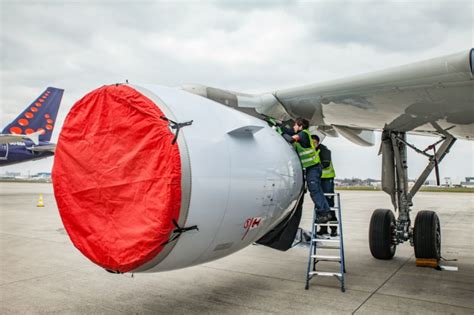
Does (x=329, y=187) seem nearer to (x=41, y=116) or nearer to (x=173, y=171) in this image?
(x=173, y=171)

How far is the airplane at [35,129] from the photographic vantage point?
1189 inches

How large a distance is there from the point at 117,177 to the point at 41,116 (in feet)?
105

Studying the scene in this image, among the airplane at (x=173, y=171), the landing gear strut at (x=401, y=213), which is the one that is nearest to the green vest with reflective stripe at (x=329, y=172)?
the landing gear strut at (x=401, y=213)

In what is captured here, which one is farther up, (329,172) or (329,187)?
(329,172)

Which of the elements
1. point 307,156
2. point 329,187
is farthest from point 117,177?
point 329,187

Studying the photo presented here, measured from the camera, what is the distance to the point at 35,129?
104 ft

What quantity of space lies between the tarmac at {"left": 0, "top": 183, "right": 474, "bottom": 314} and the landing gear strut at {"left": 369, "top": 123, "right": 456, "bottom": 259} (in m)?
0.37

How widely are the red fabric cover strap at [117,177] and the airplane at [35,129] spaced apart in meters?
28.4

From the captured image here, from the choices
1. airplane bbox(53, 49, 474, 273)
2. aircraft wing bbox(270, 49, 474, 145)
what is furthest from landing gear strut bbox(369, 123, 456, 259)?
airplane bbox(53, 49, 474, 273)

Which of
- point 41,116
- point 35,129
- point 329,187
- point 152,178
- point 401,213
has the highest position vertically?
point 41,116

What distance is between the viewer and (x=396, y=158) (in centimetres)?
766

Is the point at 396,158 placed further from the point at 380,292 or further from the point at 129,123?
the point at 129,123

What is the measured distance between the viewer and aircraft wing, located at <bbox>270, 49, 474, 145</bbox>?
4.59 m

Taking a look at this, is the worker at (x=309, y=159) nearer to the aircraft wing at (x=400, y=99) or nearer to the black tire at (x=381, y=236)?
the aircraft wing at (x=400, y=99)
